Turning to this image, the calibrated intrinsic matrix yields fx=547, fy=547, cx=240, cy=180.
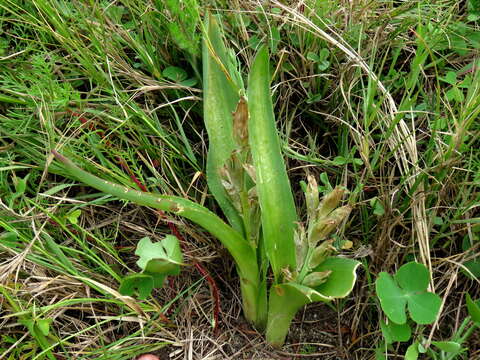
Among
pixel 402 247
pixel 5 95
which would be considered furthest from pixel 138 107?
pixel 402 247

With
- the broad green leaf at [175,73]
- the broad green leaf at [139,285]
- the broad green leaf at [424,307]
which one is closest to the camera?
the broad green leaf at [424,307]

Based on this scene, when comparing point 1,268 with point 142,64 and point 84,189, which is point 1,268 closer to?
point 84,189

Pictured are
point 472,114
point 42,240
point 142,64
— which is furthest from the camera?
point 142,64

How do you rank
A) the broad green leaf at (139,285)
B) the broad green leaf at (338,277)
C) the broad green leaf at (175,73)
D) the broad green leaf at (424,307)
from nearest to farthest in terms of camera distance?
1. the broad green leaf at (338,277)
2. the broad green leaf at (424,307)
3. the broad green leaf at (139,285)
4. the broad green leaf at (175,73)

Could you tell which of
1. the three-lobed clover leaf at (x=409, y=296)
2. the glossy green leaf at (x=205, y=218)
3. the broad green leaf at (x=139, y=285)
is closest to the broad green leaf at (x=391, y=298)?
the three-lobed clover leaf at (x=409, y=296)

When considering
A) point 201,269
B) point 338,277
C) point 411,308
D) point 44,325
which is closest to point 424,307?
point 411,308

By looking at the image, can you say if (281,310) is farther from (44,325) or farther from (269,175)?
(44,325)

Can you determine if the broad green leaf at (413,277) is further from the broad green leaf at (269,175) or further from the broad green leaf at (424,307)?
the broad green leaf at (269,175)

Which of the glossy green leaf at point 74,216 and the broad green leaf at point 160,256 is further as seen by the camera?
the glossy green leaf at point 74,216
